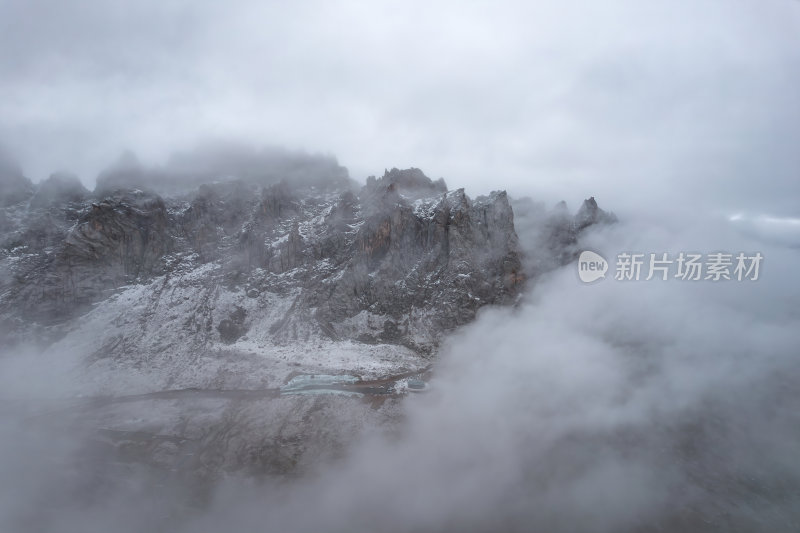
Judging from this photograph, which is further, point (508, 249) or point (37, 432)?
point (508, 249)

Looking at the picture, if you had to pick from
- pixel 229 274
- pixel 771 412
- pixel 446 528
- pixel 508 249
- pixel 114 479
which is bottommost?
pixel 114 479

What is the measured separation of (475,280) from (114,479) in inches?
2475

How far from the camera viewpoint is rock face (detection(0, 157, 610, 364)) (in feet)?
Answer: 240

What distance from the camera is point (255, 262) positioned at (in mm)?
83938

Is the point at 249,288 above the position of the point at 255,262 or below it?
below

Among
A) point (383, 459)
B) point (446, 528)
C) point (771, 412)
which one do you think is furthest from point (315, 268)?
point (771, 412)

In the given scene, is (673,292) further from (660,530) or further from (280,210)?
(280,210)

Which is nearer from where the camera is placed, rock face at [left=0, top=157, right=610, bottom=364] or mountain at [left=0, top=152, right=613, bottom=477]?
mountain at [left=0, top=152, right=613, bottom=477]

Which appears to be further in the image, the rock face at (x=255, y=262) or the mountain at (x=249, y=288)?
the rock face at (x=255, y=262)

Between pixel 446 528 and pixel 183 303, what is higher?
pixel 183 303

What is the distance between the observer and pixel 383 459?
45.1m

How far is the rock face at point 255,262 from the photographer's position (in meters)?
73.0

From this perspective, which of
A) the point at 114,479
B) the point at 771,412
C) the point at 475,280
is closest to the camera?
the point at 114,479

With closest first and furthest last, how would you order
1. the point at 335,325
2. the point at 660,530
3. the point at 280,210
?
1. the point at 660,530
2. the point at 335,325
3. the point at 280,210
